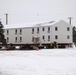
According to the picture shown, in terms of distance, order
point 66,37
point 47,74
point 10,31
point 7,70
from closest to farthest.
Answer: point 47,74 → point 7,70 → point 66,37 → point 10,31

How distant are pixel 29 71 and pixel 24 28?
5117 centimetres

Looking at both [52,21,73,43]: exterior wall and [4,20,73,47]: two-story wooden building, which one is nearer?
[4,20,73,47]: two-story wooden building

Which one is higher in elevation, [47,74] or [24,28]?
[24,28]

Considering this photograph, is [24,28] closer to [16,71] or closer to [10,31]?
[10,31]

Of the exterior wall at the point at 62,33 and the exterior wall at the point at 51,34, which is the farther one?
the exterior wall at the point at 62,33

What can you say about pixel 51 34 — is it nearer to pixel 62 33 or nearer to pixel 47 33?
pixel 47 33

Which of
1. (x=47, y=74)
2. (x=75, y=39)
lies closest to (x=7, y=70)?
(x=47, y=74)

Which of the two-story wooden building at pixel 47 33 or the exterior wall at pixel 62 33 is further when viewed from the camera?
the exterior wall at pixel 62 33

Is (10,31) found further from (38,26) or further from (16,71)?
(16,71)

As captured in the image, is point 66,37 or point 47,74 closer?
point 47,74

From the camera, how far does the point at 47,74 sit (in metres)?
17.4

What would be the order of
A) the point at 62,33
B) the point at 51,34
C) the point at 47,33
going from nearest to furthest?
1. the point at 51,34
2. the point at 47,33
3. the point at 62,33

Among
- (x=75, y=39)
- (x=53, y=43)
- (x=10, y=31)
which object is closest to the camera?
(x=53, y=43)

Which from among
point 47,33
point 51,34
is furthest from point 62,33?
point 47,33
